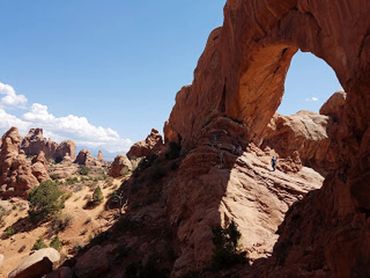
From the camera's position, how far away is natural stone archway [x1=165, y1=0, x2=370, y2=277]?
7148mm

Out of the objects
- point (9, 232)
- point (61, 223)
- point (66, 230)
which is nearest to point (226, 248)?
point (66, 230)

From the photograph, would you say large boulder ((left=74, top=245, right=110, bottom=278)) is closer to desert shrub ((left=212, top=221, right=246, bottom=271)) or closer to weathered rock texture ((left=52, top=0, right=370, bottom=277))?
weathered rock texture ((left=52, top=0, right=370, bottom=277))

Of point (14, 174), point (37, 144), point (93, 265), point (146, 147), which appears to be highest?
point (146, 147)

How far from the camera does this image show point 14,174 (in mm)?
48500

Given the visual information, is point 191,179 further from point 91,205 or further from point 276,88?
point 91,205

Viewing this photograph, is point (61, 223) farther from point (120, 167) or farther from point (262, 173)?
point (262, 173)

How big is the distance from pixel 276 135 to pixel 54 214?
84.1 feet

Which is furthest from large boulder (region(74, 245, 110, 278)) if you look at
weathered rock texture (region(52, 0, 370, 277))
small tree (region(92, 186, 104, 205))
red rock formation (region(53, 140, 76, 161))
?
red rock formation (region(53, 140, 76, 161))

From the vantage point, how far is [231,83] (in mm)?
22391

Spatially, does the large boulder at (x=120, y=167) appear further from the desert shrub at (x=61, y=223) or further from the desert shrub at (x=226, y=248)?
the desert shrub at (x=226, y=248)

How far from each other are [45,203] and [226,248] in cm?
2963

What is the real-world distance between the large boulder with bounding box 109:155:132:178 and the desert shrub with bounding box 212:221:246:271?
35.3 metres

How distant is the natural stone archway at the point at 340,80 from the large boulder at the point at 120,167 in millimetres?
25446

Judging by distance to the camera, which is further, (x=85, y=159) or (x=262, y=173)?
(x=85, y=159)
